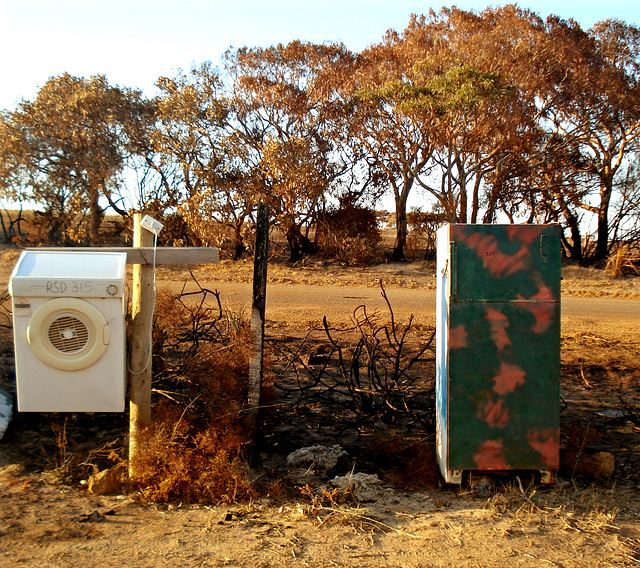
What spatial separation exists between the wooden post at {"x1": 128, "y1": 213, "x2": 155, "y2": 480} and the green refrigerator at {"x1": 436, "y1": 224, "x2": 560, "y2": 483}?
2.01 metres

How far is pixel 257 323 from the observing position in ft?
15.4

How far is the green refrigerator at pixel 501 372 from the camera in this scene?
4.02 metres

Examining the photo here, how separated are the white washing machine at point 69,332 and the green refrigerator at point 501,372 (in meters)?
2.15

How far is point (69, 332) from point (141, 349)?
1.62 ft

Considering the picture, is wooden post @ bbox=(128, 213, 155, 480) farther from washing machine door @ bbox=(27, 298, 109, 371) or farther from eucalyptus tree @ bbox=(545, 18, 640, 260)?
eucalyptus tree @ bbox=(545, 18, 640, 260)

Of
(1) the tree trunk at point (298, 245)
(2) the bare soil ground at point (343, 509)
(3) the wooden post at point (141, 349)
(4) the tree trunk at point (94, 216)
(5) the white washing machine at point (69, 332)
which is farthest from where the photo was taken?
(4) the tree trunk at point (94, 216)

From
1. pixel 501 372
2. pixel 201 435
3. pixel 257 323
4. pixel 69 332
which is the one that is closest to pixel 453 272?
pixel 501 372

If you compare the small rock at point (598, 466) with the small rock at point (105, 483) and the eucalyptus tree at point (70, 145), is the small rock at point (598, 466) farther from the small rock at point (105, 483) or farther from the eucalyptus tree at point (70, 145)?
the eucalyptus tree at point (70, 145)

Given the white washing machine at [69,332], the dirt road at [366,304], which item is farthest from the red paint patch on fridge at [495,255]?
the dirt road at [366,304]

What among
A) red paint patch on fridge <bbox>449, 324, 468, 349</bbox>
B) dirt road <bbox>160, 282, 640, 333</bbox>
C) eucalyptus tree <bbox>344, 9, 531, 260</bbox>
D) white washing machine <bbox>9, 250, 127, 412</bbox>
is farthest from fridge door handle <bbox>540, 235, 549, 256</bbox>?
eucalyptus tree <bbox>344, 9, 531, 260</bbox>

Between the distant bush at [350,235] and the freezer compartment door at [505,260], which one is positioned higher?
the distant bush at [350,235]

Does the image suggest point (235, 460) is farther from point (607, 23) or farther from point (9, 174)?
point (607, 23)

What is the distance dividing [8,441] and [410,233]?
1613 centimetres

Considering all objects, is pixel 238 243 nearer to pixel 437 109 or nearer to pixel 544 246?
pixel 437 109
